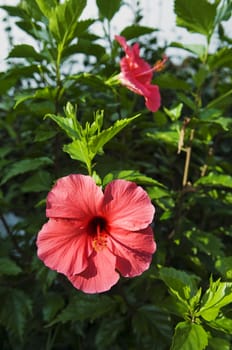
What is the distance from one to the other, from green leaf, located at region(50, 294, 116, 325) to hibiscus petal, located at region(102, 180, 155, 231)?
15.0 inches

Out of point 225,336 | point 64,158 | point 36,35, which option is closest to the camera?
point 225,336

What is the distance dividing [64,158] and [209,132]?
0.47 meters

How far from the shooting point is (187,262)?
1476 millimetres

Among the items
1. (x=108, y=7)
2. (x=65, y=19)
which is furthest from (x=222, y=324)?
(x=108, y=7)

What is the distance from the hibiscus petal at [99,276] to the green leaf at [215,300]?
0.58 feet

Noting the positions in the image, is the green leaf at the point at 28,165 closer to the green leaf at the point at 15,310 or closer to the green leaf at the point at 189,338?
the green leaf at the point at 15,310

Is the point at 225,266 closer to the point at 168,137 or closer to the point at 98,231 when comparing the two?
the point at 98,231

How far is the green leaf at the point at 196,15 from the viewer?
126 cm

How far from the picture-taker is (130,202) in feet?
3.03

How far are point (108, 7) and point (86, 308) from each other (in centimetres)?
81

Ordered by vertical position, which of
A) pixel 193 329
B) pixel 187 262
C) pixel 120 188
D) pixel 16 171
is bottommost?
pixel 187 262

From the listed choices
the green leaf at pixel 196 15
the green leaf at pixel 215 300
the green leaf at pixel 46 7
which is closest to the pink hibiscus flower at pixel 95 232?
the green leaf at pixel 215 300

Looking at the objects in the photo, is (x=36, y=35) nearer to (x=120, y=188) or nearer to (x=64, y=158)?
(x=64, y=158)

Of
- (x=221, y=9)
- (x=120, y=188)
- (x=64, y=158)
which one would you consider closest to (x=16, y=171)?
(x=64, y=158)
